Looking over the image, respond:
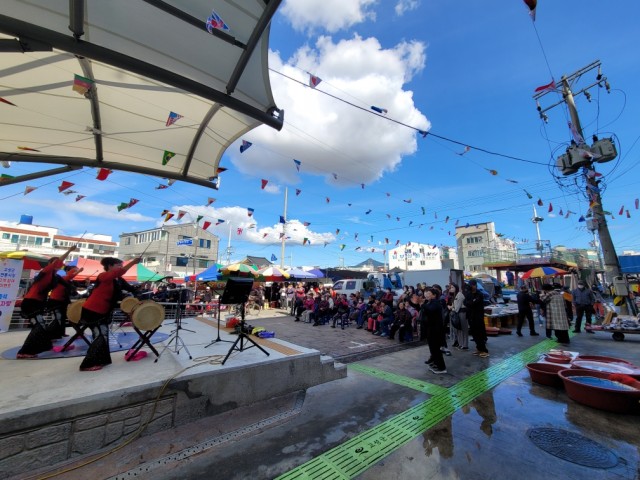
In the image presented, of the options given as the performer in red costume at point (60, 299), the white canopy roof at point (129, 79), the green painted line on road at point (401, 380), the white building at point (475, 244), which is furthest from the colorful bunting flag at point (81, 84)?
the white building at point (475, 244)

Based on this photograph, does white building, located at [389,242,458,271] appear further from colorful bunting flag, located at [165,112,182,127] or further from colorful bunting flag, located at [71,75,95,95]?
colorful bunting flag, located at [71,75,95,95]

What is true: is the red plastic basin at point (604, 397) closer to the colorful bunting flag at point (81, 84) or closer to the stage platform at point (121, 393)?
the stage platform at point (121, 393)

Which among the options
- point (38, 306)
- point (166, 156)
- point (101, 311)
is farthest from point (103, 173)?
point (101, 311)

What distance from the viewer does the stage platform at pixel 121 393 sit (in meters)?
A: 2.81

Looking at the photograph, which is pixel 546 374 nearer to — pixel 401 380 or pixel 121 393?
pixel 401 380

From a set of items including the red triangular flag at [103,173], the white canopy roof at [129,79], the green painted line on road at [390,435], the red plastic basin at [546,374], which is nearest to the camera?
the green painted line on road at [390,435]

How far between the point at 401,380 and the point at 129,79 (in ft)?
23.7

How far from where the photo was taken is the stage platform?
9.23 ft

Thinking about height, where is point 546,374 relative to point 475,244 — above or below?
below

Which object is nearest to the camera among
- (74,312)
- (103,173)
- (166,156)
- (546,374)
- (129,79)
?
(129,79)

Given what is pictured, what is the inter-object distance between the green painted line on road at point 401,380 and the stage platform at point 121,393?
1.37 m

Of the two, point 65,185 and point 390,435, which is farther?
point 65,185

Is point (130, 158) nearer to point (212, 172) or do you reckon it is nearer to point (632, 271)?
point (212, 172)

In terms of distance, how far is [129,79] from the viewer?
431 cm
